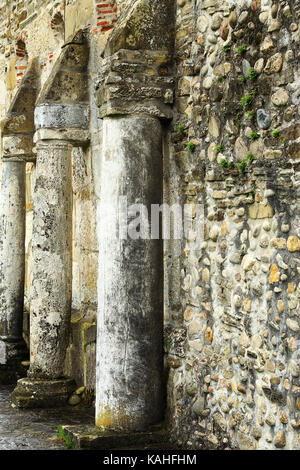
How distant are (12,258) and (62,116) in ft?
6.76

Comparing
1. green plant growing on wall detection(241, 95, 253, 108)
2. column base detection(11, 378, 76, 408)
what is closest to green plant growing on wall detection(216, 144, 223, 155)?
green plant growing on wall detection(241, 95, 253, 108)

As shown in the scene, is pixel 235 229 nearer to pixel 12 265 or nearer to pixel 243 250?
pixel 243 250

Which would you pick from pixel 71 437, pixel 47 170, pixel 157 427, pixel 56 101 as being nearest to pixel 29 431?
pixel 71 437

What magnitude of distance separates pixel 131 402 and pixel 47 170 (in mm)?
2575

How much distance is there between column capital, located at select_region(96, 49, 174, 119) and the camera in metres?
5.85

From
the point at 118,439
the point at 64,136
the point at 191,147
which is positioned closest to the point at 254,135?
the point at 191,147

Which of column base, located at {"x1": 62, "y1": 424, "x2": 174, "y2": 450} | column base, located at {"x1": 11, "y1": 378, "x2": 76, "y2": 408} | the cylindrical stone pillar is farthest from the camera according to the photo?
column base, located at {"x1": 11, "y1": 378, "x2": 76, "y2": 408}

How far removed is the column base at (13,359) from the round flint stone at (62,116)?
2.55m

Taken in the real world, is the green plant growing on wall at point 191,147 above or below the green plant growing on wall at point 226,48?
below

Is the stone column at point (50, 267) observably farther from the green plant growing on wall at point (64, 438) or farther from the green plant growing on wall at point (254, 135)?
the green plant growing on wall at point (254, 135)

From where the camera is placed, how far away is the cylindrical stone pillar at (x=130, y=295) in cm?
579

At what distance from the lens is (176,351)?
5.85m

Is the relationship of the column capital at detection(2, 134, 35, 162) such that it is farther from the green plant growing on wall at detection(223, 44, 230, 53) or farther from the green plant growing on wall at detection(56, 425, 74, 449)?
the green plant growing on wall at detection(223, 44, 230, 53)

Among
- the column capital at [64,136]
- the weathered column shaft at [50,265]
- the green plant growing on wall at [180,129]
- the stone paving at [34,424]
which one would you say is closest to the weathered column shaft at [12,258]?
the stone paving at [34,424]
